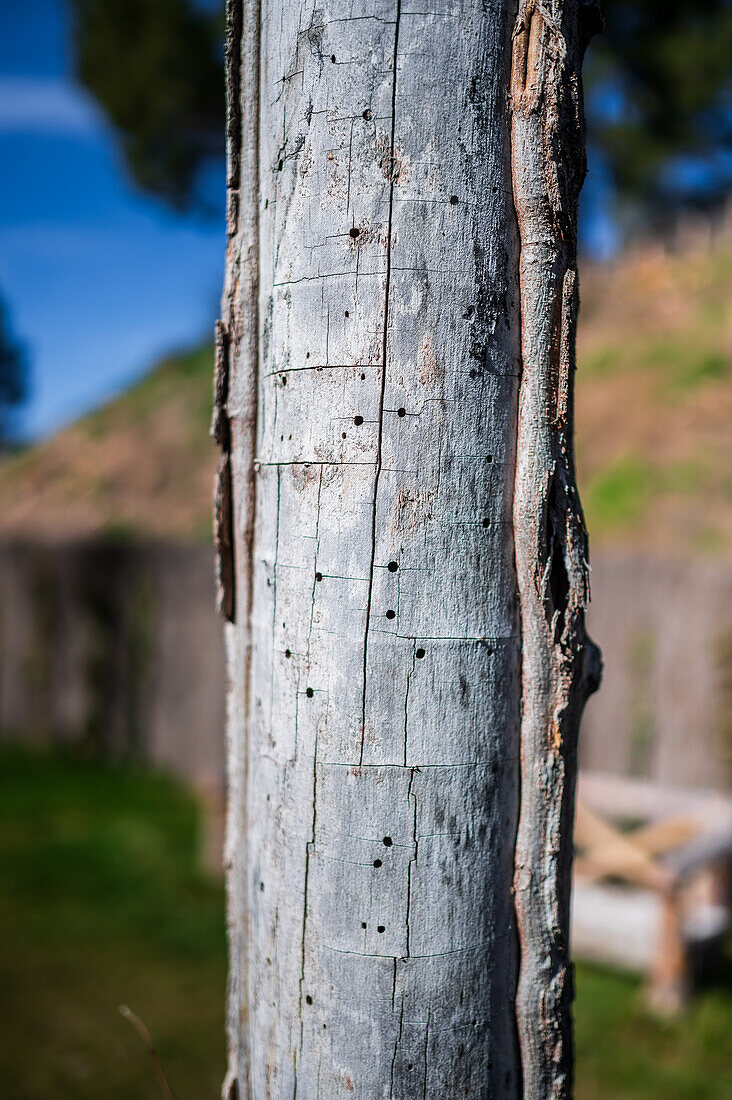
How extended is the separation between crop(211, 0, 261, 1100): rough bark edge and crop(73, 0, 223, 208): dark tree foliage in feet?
41.9

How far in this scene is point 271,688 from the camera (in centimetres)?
112

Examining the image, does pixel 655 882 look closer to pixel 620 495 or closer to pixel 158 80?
pixel 620 495

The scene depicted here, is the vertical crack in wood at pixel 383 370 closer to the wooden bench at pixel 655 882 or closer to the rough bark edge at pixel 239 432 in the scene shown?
the rough bark edge at pixel 239 432

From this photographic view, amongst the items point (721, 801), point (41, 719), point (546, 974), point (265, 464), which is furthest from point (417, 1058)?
point (41, 719)

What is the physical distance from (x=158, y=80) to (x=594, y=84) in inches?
251

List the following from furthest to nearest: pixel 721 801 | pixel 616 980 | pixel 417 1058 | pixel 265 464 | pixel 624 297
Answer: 1. pixel 624 297
2. pixel 721 801
3. pixel 616 980
4. pixel 265 464
5. pixel 417 1058

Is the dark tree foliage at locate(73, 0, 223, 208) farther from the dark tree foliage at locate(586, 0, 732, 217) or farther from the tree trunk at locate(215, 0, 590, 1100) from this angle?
the tree trunk at locate(215, 0, 590, 1100)

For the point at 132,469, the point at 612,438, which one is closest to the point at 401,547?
the point at 612,438

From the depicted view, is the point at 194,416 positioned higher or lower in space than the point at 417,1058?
higher

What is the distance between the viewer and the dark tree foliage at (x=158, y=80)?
12.5m

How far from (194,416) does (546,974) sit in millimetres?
18155

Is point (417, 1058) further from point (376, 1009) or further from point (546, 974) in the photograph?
point (546, 974)

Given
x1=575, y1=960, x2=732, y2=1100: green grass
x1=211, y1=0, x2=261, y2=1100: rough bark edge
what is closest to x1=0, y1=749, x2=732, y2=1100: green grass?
x1=575, y1=960, x2=732, y2=1100: green grass

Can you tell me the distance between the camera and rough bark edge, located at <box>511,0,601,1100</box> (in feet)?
3.41
